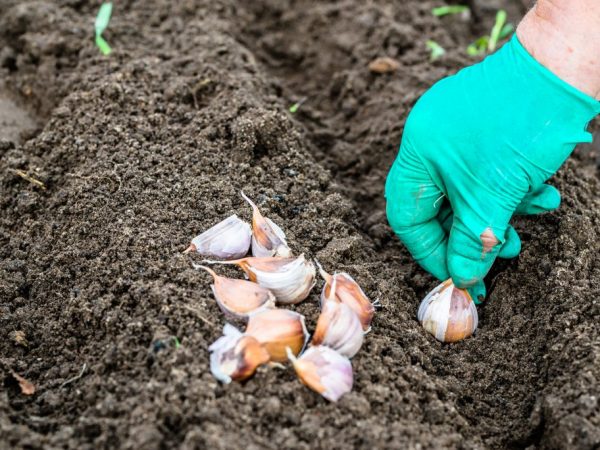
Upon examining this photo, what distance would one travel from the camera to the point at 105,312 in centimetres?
200

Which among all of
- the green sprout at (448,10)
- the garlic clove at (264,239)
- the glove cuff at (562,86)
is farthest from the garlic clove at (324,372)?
the green sprout at (448,10)

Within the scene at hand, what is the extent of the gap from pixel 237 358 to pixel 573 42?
1.32 m

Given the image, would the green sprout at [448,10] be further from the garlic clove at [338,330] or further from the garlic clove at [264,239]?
the garlic clove at [338,330]

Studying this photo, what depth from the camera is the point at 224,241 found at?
6.97 ft

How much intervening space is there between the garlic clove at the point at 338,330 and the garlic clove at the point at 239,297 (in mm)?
153

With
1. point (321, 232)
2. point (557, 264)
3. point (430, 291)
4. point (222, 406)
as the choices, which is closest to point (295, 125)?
point (321, 232)

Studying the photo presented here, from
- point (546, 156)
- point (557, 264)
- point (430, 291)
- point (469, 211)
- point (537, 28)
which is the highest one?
point (537, 28)

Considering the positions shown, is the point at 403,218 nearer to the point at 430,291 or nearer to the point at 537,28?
the point at 430,291

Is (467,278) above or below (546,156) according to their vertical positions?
below

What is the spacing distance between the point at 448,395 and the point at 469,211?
1.90 ft

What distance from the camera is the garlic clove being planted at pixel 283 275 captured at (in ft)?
6.46

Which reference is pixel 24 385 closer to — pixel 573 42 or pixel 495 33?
pixel 573 42

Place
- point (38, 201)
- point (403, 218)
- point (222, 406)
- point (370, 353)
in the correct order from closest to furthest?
point (222, 406)
point (370, 353)
point (403, 218)
point (38, 201)

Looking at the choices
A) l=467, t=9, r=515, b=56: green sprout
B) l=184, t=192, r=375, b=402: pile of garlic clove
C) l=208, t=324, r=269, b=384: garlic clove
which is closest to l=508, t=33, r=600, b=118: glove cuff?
l=184, t=192, r=375, b=402: pile of garlic clove
